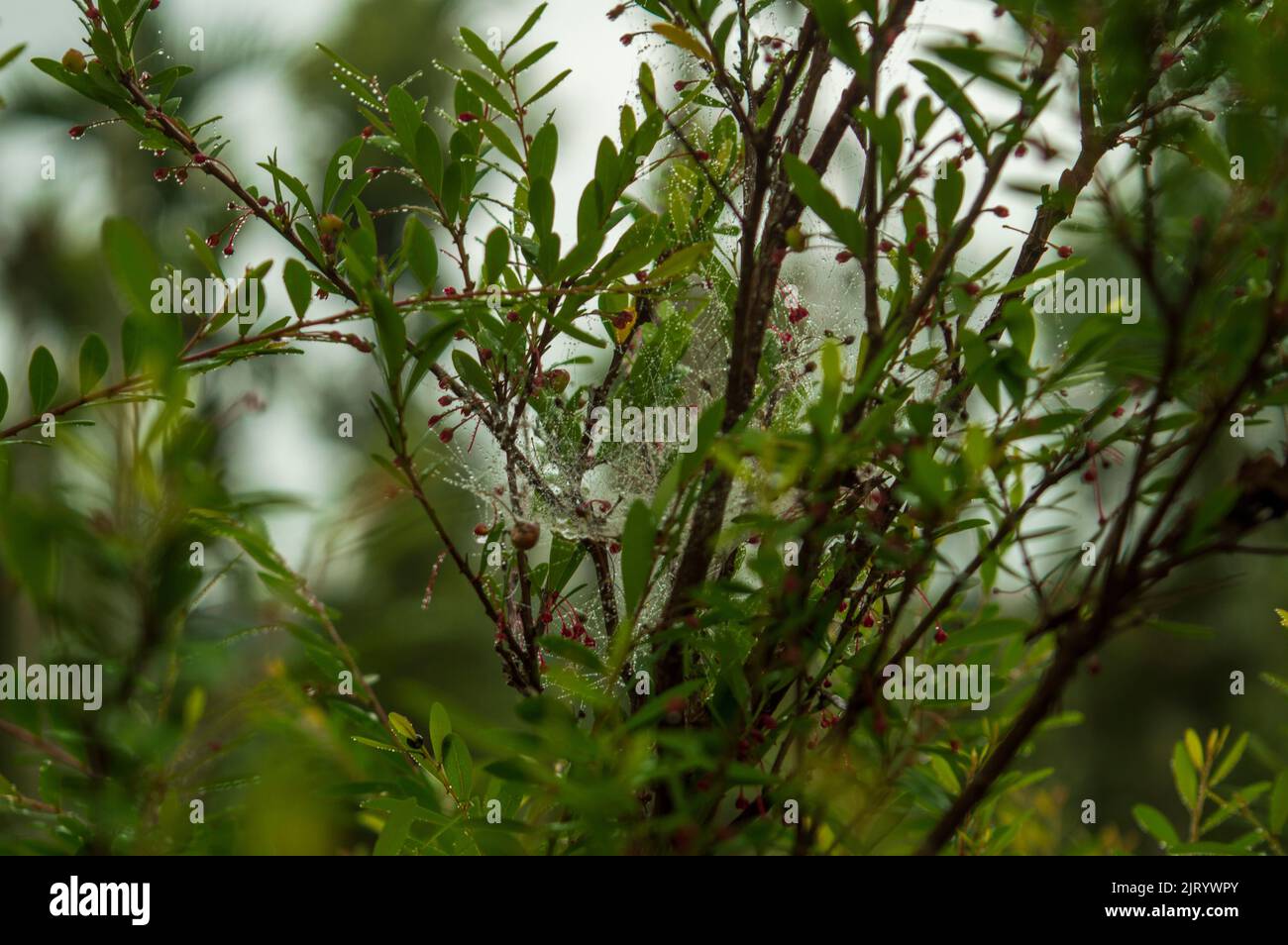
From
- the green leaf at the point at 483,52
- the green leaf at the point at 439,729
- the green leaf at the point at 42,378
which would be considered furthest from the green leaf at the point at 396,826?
the green leaf at the point at 483,52

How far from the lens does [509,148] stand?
2.28 ft

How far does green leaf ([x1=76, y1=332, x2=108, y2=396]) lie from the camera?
0.60 metres

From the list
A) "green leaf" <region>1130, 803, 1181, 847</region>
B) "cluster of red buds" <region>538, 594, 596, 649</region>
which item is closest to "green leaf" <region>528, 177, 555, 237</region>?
"cluster of red buds" <region>538, 594, 596, 649</region>

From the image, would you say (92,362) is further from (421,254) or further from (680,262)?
(680,262)

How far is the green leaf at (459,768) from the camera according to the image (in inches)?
24.9

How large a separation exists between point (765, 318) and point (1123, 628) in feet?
0.80

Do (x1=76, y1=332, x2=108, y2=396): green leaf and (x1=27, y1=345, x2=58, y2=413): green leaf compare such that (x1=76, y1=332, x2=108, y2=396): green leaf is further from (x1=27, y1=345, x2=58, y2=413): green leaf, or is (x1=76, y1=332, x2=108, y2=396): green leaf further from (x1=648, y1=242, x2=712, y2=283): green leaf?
(x1=648, y1=242, x2=712, y2=283): green leaf

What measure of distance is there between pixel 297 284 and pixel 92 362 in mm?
137

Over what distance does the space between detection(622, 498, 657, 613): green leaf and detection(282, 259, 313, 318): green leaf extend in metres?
0.22

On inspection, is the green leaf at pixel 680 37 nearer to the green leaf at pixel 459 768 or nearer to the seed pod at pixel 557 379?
the seed pod at pixel 557 379

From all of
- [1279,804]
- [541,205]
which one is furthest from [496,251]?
[1279,804]

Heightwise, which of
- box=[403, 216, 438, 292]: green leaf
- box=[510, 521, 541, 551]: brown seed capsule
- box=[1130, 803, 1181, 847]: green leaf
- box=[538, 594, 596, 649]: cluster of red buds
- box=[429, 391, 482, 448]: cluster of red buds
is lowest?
box=[1130, 803, 1181, 847]: green leaf
